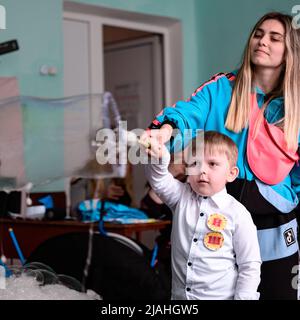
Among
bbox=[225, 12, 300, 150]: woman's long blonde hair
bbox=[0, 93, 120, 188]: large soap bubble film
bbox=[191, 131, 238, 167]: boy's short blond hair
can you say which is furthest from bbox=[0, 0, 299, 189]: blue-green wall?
bbox=[191, 131, 238, 167]: boy's short blond hair

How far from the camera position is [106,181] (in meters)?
3.90

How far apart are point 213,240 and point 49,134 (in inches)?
38.0

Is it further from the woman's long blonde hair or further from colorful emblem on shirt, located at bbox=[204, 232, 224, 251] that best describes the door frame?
colorful emblem on shirt, located at bbox=[204, 232, 224, 251]

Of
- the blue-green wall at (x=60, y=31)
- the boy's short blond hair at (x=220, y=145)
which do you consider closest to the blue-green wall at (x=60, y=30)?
the blue-green wall at (x=60, y=31)

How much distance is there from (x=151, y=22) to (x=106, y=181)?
4.44 feet

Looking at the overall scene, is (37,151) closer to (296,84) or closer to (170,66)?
(296,84)

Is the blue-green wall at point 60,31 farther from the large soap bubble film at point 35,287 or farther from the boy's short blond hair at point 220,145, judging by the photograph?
the boy's short blond hair at point 220,145

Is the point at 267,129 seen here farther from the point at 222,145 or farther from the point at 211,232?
the point at 211,232

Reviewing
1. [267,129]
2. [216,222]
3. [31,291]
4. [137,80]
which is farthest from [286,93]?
[137,80]

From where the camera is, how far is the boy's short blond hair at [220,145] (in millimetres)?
1611

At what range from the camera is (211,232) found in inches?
62.2

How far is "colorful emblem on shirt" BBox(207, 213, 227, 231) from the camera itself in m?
1.59

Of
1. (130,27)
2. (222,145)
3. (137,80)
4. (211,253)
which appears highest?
(130,27)

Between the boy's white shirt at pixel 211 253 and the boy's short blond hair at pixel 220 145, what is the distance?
0.10 meters
